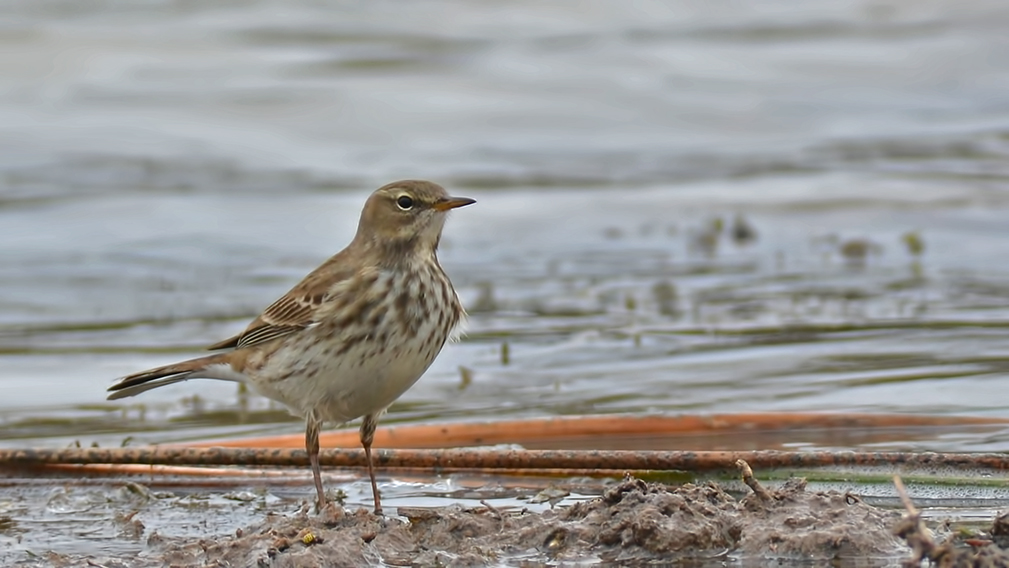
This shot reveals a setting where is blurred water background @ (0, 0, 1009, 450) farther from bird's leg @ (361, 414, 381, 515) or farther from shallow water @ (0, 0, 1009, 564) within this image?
bird's leg @ (361, 414, 381, 515)

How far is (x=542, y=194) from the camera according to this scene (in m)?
17.7

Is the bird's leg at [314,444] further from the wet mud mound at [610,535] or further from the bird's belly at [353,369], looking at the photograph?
the wet mud mound at [610,535]

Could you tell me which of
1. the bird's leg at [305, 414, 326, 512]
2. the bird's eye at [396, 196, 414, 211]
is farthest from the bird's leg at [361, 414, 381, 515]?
the bird's eye at [396, 196, 414, 211]

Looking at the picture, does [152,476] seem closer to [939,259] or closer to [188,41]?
[939,259]

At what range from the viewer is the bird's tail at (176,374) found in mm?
7016

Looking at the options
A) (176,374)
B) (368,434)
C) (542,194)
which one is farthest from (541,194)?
(368,434)

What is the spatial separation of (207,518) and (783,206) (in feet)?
37.3

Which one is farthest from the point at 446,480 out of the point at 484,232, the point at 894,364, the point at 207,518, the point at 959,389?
the point at 484,232

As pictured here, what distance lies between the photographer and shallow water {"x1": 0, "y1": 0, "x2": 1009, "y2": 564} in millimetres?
9234

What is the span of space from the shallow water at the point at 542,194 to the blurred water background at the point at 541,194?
0.05m

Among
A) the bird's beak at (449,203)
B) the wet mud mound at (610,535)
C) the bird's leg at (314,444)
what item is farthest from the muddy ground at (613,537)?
the bird's beak at (449,203)

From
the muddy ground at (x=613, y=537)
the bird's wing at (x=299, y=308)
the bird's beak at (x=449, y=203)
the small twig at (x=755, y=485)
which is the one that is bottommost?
the muddy ground at (x=613, y=537)

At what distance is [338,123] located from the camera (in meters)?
Answer: 19.9

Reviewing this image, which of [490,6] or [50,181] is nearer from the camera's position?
[50,181]
